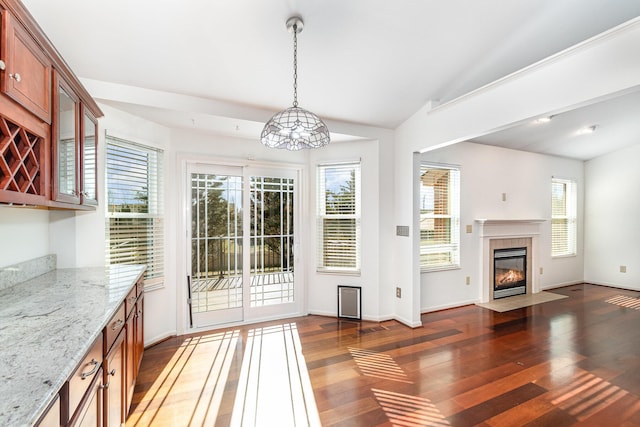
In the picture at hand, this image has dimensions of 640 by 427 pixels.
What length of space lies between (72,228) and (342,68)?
280 centimetres

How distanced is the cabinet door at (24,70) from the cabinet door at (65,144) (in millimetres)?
121

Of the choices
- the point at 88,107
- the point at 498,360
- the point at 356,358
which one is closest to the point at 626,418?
the point at 498,360

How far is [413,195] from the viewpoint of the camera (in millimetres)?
3729

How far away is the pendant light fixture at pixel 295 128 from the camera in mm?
1875

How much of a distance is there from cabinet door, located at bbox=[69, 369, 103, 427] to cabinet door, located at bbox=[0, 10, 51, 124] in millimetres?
1285

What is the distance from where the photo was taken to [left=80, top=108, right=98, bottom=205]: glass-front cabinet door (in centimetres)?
212

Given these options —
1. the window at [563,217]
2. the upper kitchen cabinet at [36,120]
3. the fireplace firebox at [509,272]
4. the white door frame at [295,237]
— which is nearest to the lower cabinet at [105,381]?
the upper kitchen cabinet at [36,120]

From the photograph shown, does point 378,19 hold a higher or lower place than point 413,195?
higher

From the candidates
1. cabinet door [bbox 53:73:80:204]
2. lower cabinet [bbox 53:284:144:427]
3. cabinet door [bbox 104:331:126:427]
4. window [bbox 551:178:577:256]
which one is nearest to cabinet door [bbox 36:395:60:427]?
lower cabinet [bbox 53:284:144:427]

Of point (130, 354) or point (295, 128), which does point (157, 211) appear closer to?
point (130, 354)

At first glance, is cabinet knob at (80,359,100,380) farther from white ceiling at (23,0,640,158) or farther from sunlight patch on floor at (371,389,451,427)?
white ceiling at (23,0,640,158)

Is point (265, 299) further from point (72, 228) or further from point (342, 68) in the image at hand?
point (342, 68)

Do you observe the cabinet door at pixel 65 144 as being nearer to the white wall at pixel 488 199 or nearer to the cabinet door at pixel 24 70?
the cabinet door at pixel 24 70

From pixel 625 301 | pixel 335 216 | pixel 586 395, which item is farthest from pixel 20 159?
pixel 625 301
